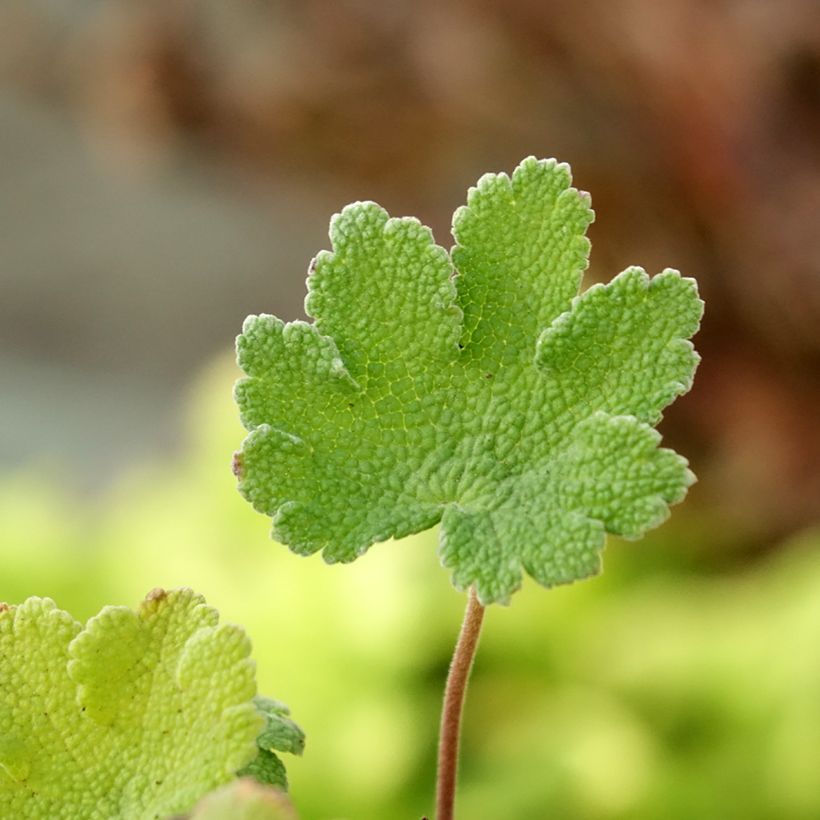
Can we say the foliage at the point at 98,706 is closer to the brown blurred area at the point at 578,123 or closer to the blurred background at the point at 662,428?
the blurred background at the point at 662,428

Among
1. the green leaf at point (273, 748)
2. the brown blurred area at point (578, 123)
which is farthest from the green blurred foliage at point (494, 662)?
the green leaf at point (273, 748)

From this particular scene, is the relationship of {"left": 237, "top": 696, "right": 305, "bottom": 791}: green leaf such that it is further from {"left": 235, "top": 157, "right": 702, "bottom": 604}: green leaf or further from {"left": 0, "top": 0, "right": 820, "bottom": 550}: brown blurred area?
{"left": 0, "top": 0, "right": 820, "bottom": 550}: brown blurred area

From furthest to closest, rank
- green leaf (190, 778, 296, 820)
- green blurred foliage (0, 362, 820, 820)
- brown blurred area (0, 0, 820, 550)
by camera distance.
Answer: brown blurred area (0, 0, 820, 550) < green blurred foliage (0, 362, 820, 820) < green leaf (190, 778, 296, 820)

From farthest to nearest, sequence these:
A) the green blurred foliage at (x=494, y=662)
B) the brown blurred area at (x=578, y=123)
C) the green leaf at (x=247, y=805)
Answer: the brown blurred area at (x=578, y=123) → the green blurred foliage at (x=494, y=662) → the green leaf at (x=247, y=805)

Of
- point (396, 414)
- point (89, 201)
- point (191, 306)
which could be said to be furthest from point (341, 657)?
point (89, 201)

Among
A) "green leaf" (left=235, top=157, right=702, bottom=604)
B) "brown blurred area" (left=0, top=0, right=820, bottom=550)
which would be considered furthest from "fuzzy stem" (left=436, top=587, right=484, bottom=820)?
"brown blurred area" (left=0, top=0, right=820, bottom=550)

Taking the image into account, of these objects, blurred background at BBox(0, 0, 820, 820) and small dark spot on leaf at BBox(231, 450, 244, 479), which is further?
blurred background at BBox(0, 0, 820, 820)

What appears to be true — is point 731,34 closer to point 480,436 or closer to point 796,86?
point 796,86

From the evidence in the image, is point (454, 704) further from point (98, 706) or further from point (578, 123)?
point (578, 123)
